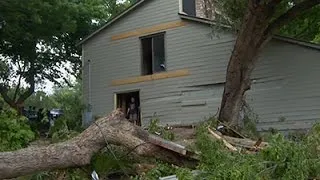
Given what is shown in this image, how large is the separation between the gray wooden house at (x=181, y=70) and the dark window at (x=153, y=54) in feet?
0.12

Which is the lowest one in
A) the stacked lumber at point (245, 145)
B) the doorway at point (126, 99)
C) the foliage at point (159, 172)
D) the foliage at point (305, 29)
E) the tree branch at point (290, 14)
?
the foliage at point (159, 172)

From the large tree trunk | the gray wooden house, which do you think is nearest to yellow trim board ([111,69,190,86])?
the gray wooden house

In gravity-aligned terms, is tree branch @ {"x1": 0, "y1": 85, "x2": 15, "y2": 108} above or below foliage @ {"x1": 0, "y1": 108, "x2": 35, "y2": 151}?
above

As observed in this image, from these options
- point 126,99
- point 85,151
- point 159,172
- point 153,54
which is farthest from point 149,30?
point 159,172

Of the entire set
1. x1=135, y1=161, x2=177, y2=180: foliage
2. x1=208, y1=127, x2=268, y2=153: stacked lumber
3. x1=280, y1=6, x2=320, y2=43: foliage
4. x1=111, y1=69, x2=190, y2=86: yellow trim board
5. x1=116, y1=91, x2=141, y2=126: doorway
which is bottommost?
x1=135, y1=161, x2=177, y2=180: foliage

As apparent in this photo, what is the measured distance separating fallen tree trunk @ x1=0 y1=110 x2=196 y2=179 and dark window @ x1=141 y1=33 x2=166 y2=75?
972 centimetres

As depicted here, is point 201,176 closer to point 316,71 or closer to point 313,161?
point 313,161

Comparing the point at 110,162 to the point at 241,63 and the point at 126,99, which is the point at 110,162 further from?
the point at 126,99

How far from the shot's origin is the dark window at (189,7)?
1805 cm

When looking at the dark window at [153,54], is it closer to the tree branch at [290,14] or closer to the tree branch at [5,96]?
the tree branch at [290,14]

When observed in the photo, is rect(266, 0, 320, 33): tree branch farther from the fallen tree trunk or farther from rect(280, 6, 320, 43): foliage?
the fallen tree trunk

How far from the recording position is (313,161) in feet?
21.5

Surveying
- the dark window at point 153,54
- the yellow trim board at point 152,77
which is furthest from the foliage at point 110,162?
the dark window at point 153,54

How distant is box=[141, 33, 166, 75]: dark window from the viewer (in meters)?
17.5
